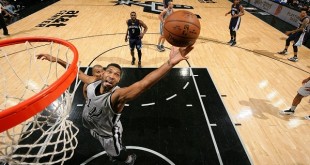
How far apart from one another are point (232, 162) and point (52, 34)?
8675 millimetres

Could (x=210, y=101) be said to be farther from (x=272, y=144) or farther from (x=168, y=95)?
(x=272, y=144)

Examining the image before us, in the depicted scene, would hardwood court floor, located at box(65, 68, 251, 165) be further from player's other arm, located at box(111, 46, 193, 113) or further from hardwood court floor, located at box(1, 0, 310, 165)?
player's other arm, located at box(111, 46, 193, 113)

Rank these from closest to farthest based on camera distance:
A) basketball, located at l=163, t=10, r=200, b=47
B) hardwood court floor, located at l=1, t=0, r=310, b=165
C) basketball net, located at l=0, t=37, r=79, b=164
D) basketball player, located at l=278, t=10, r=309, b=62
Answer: basketball net, located at l=0, t=37, r=79, b=164 < basketball, located at l=163, t=10, r=200, b=47 < hardwood court floor, located at l=1, t=0, r=310, b=165 < basketball player, located at l=278, t=10, r=309, b=62

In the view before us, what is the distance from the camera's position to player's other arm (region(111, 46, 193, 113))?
2184 mm

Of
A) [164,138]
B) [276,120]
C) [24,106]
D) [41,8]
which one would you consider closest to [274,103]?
[276,120]

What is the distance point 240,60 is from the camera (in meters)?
8.01

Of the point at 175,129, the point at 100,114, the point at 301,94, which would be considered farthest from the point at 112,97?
the point at 301,94

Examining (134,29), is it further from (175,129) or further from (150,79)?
(150,79)

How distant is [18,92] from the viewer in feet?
18.9

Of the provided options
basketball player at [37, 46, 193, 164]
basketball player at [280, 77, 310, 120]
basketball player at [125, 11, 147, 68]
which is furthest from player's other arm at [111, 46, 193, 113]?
basketball player at [125, 11, 147, 68]

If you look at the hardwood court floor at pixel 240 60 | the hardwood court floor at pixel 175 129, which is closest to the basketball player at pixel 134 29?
the hardwood court floor at pixel 240 60

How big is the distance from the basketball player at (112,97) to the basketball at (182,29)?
4.01ft

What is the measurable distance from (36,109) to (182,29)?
94.2 inches

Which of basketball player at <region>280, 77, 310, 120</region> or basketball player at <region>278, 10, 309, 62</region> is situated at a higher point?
basketball player at <region>278, 10, 309, 62</region>
